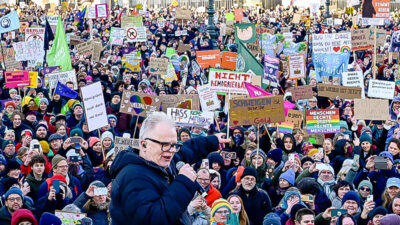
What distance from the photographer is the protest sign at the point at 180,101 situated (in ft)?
32.6

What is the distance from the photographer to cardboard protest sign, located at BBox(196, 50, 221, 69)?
590 inches

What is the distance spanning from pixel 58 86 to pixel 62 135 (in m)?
2.69

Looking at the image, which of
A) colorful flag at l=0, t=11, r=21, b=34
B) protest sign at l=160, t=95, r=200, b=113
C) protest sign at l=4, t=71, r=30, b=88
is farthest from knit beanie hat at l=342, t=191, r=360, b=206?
colorful flag at l=0, t=11, r=21, b=34

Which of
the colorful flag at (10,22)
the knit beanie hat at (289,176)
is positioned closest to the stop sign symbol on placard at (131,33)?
the colorful flag at (10,22)

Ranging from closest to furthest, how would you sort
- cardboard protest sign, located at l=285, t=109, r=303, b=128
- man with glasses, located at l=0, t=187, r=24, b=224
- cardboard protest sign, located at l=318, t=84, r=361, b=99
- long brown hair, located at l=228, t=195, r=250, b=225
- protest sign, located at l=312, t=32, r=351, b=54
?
man with glasses, located at l=0, t=187, r=24, b=224
long brown hair, located at l=228, t=195, r=250, b=225
cardboard protest sign, located at l=285, t=109, r=303, b=128
cardboard protest sign, located at l=318, t=84, r=361, b=99
protest sign, located at l=312, t=32, r=351, b=54

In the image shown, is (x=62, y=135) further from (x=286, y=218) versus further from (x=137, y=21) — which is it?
(x=137, y=21)

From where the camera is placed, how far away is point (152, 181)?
274 cm

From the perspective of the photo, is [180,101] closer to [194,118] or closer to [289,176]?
[194,118]

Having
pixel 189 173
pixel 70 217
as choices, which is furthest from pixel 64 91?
pixel 189 173

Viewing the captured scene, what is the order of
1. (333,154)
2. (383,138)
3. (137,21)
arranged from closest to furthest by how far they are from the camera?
(333,154) → (383,138) → (137,21)

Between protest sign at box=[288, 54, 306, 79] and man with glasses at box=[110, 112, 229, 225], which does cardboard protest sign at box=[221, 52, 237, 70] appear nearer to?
protest sign at box=[288, 54, 306, 79]

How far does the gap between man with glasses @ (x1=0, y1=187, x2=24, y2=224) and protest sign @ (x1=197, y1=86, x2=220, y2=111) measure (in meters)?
5.00

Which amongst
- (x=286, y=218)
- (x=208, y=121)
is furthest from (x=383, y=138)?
(x=286, y=218)

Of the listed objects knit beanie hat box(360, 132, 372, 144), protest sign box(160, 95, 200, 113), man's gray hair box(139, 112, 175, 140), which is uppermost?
man's gray hair box(139, 112, 175, 140)
